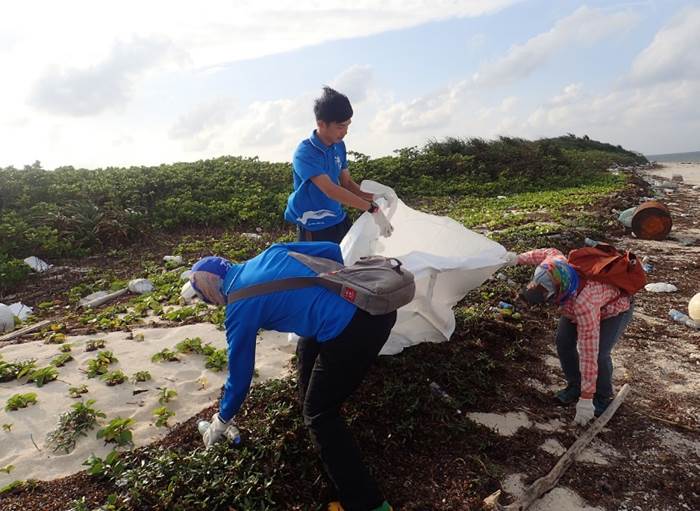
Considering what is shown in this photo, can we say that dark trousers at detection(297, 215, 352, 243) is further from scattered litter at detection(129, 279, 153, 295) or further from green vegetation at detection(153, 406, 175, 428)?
scattered litter at detection(129, 279, 153, 295)

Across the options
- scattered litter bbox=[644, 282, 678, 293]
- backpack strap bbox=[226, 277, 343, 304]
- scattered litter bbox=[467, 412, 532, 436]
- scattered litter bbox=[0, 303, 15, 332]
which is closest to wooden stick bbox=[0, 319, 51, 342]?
scattered litter bbox=[0, 303, 15, 332]

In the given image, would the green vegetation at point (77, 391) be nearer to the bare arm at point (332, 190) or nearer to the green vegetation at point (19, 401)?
the green vegetation at point (19, 401)

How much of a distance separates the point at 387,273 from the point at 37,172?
11.2 metres

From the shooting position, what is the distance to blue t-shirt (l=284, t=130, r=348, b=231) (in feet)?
12.1

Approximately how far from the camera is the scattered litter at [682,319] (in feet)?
16.0

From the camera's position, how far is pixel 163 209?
33.4 ft

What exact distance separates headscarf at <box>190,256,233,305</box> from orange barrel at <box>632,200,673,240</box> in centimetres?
774

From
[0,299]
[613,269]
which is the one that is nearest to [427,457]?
[613,269]

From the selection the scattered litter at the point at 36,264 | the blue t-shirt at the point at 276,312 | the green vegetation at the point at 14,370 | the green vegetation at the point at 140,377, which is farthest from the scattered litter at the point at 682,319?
the scattered litter at the point at 36,264

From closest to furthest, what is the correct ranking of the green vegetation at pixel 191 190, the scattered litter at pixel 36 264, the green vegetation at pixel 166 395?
1. the green vegetation at pixel 166 395
2. the scattered litter at pixel 36 264
3. the green vegetation at pixel 191 190

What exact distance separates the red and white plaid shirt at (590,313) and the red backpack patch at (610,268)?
6 centimetres

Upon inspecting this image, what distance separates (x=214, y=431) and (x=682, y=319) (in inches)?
182

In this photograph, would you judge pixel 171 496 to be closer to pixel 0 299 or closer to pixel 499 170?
pixel 0 299

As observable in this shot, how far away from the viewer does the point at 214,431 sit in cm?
288
